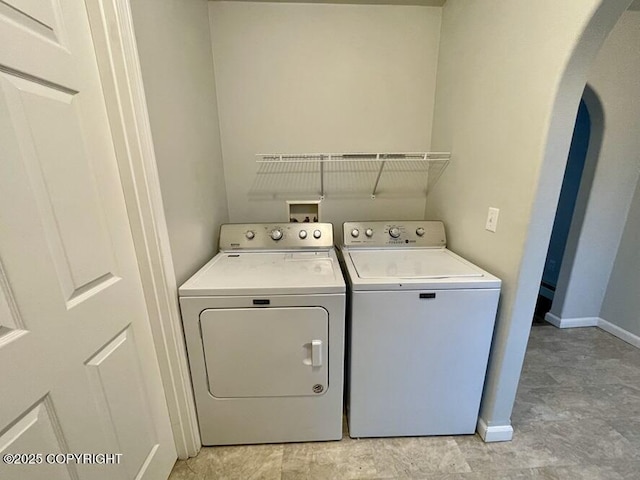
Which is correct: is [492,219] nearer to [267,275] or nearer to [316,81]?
[267,275]

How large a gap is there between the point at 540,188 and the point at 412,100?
1.24 m

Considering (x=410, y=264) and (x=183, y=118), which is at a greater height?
(x=183, y=118)

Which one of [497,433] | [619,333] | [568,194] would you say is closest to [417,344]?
[497,433]

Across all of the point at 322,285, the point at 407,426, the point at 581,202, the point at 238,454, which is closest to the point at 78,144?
the point at 322,285

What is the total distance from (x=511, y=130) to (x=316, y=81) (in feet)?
4.32

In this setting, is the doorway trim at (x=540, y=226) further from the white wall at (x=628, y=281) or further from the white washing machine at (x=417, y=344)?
the white wall at (x=628, y=281)

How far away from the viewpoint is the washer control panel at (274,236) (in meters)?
1.78

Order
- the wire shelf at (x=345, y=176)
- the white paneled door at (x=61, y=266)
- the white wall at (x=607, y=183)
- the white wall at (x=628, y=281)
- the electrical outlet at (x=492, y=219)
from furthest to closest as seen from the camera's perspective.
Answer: the white wall at (x=628, y=281)
the wire shelf at (x=345, y=176)
the white wall at (x=607, y=183)
the electrical outlet at (x=492, y=219)
the white paneled door at (x=61, y=266)

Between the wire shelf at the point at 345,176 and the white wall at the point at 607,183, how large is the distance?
137 centimetres

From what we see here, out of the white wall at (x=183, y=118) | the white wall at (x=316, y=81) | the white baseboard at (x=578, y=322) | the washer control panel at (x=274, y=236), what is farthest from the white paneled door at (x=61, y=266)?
the white baseboard at (x=578, y=322)

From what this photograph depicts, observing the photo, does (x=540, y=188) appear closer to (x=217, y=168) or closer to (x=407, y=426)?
(x=407, y=426)

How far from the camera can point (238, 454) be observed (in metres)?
1.41

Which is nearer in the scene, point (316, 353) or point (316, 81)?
point (316, 353)

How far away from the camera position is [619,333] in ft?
7.54
